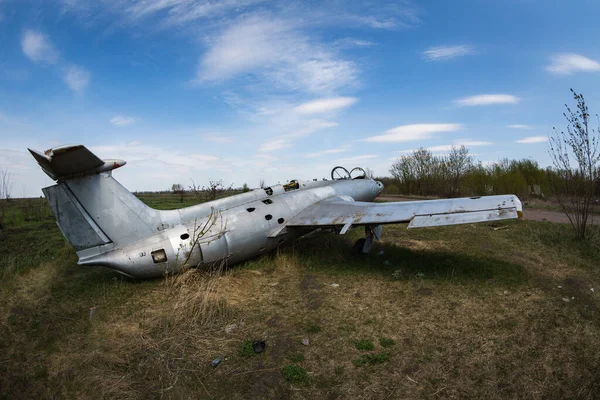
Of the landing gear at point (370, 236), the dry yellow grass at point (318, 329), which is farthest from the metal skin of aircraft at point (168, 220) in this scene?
the landing gear at point (370, 236)

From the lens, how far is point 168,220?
8.41 metres

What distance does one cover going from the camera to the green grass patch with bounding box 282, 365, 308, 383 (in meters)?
4.62

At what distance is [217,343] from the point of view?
5590 mm

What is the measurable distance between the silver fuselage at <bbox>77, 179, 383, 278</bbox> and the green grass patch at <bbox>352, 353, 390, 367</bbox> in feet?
14.7

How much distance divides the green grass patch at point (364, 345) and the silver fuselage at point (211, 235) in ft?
13.9

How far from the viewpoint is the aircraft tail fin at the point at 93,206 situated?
7188mm

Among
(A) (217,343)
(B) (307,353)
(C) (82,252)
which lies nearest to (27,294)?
(C) (82,252)

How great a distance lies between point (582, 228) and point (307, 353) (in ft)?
36.1

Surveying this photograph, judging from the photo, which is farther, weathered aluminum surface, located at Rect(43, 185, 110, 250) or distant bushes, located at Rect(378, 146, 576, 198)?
distant bushes, located at Rect(378, 146, 576, 198)

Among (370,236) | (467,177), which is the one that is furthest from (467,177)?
(370,236)

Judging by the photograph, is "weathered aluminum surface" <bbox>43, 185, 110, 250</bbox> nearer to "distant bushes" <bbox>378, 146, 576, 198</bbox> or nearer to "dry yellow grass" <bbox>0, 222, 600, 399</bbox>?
"dry yellow grass" <bbox>0, 222, 600, 399</bbox>

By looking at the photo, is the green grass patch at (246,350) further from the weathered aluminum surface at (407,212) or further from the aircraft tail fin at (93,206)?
the weathered aluminum surface at (407,212)

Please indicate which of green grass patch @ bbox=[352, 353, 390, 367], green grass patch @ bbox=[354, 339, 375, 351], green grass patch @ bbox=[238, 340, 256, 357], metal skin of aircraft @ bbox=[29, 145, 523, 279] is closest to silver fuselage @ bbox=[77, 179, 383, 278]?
metal skin of aircraft @ bbox=[29, 145, 523, 279]

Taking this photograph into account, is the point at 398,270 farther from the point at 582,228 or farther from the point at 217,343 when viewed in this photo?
the point at 582,228
